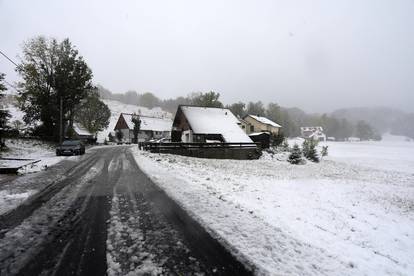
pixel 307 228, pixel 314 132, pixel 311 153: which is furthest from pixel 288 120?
pixel 307 228

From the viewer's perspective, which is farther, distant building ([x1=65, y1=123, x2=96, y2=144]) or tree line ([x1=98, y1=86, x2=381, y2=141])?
tree line ([x1=98, y1=86, x2=381, y2=141])

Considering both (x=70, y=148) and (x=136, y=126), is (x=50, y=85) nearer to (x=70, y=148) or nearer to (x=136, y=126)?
(x=70, y=148)

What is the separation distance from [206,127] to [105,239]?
3036 cm

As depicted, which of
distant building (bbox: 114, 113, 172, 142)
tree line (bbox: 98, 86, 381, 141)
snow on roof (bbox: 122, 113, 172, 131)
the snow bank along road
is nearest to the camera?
the snow bank along road

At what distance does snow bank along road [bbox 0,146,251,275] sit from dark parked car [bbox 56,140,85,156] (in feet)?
55.8

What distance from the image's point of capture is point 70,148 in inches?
910

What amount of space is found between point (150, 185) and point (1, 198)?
4.67 metres

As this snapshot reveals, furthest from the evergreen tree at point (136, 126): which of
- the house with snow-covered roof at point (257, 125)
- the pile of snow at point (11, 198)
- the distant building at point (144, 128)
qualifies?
the pile of snow at point (11, 198)

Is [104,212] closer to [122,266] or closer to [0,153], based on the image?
[122,266]

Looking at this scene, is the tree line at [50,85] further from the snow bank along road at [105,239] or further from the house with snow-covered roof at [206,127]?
the snow bank along road at [105,239]

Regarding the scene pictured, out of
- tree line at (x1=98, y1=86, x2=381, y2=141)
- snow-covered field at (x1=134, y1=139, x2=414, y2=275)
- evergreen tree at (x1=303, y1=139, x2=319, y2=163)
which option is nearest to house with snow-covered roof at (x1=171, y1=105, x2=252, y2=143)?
evergreen tree at (x1=303, y1=139, x2=319, y2=163)

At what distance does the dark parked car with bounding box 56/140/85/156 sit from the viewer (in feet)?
74.6

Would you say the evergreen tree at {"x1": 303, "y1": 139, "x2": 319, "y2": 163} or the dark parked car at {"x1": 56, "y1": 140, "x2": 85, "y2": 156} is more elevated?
the dark parked car at {"x1": 56, "y1": 140, "x2": 85, "y2": 156}

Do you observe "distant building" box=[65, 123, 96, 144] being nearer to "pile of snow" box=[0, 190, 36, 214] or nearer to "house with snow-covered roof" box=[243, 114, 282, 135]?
"house with snow-covered roof" box=[243, 114, 282, 135]
